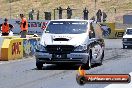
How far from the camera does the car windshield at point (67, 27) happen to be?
17062 millimetres

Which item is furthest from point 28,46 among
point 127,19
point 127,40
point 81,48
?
point 127,19

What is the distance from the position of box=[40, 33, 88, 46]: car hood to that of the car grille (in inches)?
4.2

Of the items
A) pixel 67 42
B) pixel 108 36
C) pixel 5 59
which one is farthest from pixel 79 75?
pixel 108 36

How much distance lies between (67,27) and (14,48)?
5372 mm

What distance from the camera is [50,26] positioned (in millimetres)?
17562

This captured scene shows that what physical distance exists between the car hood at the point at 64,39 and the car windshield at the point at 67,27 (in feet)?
1.48

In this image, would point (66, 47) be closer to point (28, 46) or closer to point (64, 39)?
point (64, 39)

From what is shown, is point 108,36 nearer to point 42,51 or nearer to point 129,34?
point 129,34

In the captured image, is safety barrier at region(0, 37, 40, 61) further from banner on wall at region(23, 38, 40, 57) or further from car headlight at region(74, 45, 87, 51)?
car headlight at region(74, 45, 87, 51)

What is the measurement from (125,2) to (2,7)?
777 inches

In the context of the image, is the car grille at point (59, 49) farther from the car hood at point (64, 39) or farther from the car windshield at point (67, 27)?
the car windshield at point (67, 27)

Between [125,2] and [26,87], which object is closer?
[26,87]

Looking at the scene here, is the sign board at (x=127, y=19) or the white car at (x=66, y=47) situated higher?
the sign board at (x=127, y=19)

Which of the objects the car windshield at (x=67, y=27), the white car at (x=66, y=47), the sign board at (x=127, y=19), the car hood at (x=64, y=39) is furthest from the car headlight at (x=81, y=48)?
the sign board at (x=127, y=19)
